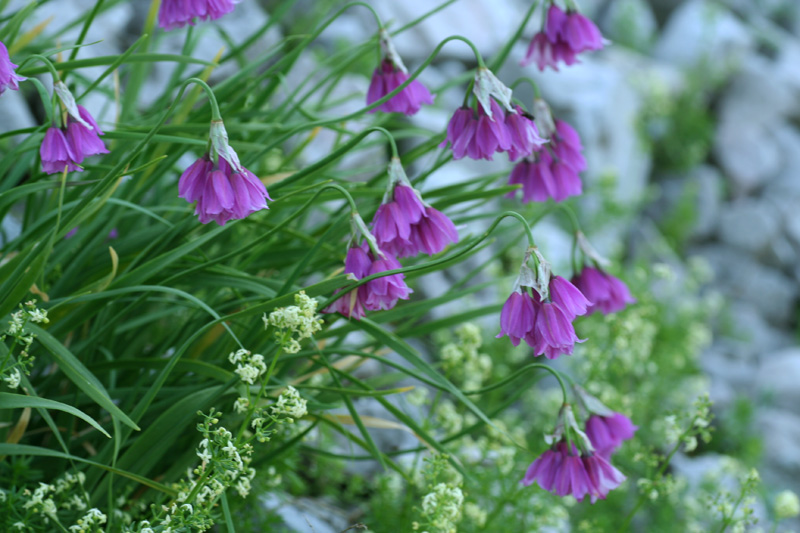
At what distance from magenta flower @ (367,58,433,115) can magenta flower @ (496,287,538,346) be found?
539mm

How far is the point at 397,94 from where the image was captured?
1666mm

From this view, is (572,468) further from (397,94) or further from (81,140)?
(81,140)

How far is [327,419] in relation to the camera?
5.78 ft

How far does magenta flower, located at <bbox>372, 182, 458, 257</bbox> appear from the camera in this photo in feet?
4.70

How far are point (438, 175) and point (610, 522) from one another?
7.59 ft

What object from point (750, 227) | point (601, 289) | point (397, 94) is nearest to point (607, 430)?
point (601, 289)

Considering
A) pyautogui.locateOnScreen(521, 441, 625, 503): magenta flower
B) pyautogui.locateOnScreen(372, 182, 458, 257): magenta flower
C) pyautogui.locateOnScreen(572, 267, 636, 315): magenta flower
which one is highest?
pyautogui.locateOnScreen(372, 182, 458, 257): magenta flower

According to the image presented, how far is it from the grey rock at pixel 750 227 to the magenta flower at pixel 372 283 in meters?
5.95

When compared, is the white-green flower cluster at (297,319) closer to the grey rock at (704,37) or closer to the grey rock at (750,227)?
the grey rock at (750,227)

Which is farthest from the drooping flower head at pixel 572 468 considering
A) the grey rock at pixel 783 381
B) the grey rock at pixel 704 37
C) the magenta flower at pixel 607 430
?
the grey rock at pixel 704 37

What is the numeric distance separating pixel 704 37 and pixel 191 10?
7.03 metres

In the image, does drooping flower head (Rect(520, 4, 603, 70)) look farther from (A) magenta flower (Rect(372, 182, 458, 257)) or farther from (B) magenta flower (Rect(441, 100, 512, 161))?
(A) magenta flower (Rect(372, 182, 458, 257))

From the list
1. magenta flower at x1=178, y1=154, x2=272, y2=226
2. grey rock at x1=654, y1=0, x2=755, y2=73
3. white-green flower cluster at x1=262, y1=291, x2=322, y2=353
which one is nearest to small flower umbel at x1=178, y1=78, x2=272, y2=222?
magenta flower at x1=178, y1=154, x2=272, y2=226

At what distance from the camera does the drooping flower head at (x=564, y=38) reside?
72.6 inches
